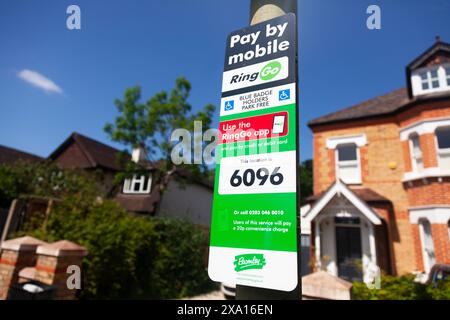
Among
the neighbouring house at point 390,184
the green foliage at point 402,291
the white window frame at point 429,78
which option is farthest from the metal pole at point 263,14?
the white window frame at point 429,78

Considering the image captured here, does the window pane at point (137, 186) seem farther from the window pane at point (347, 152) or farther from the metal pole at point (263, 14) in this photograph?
the metal pole at point (263, 14)

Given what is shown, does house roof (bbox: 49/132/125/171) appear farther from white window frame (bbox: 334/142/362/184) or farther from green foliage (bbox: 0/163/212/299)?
white window frame (bbox: 334/142/362/184)

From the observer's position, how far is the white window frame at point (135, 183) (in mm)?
18734

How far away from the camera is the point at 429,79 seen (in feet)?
36.1

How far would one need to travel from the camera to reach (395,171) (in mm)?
10500

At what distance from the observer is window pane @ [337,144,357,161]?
1197 centimetres

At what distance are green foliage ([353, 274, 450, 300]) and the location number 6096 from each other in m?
4.25

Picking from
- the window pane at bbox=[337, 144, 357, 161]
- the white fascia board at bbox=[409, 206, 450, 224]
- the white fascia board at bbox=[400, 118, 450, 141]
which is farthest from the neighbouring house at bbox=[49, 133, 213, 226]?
the white fascia board at bbox=[400, 118, 450, 141]

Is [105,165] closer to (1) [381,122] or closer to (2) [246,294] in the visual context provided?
(1) [381,122]

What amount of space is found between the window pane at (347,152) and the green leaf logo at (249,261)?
11903mm

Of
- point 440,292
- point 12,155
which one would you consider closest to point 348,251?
point 440,292

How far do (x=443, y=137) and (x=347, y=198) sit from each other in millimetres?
4559

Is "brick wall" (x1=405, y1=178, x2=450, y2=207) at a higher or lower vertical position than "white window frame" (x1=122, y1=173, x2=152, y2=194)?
lower

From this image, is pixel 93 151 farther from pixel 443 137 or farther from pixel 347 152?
pixel 443 137
